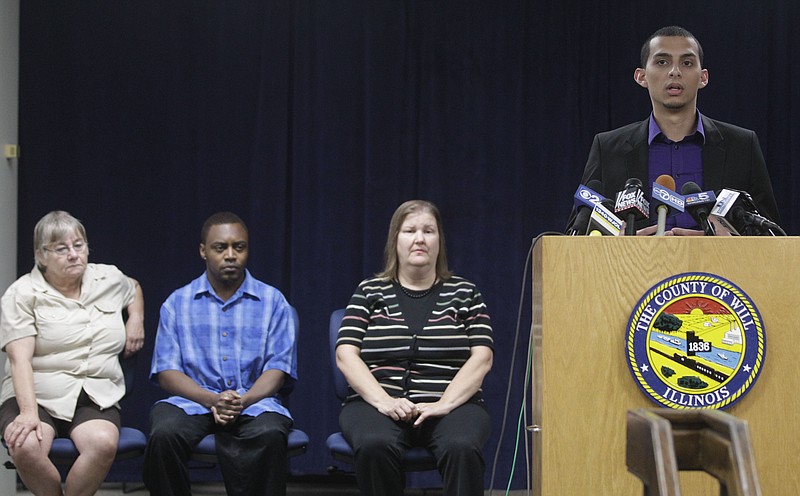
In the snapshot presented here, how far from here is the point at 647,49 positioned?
296 cm

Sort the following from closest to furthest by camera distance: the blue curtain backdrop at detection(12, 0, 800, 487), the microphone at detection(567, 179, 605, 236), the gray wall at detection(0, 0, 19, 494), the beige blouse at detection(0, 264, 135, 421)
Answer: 1. the microphone at detection(567, 179, 605, 236)
2. the beige blouse at detection(0, 264, 135, 421)
3. the gray wall at detection(0, 0, 19, 494)
4. the blue curtain backdrop at detection(12, 0, 800, 487)

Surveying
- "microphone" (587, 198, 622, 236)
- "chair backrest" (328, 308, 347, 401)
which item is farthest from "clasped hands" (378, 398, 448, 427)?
"microphone" (587, 198, 622, 236)

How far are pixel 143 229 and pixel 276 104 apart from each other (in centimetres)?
93

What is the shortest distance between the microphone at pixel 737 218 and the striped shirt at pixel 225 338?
1.99 metres

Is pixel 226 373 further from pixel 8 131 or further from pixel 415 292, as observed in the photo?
pixel 8 131

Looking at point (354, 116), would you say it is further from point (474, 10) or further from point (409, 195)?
point (474, 10)

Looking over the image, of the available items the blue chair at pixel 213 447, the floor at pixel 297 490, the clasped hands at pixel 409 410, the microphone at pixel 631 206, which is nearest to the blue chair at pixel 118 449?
the blue chair at pixel 213 447

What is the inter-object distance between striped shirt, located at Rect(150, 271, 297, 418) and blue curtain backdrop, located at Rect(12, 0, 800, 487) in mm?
895

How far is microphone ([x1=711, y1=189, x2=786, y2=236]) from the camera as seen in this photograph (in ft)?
7.52

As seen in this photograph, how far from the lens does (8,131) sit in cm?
468

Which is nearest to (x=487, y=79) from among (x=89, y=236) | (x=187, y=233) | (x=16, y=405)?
(x=187, y=233)

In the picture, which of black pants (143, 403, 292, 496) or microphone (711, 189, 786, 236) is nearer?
microphone (711, 189, 786, 236)

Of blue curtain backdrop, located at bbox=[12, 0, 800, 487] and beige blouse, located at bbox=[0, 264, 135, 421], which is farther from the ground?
blue curtain backdrop, located at bbox=[12, 0, 800, 487]

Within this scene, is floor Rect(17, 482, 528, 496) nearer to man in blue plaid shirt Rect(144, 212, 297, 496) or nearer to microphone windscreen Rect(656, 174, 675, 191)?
man in blue plaid shirt Rect(144, 212, 297, 496)
